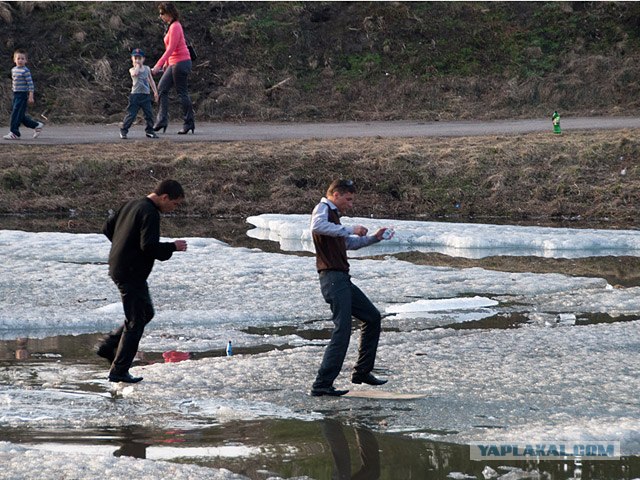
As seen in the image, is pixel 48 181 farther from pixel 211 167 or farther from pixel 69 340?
pixel 69 340

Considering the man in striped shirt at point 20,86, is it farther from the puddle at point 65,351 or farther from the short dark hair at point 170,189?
the short dark hair at point 170,189

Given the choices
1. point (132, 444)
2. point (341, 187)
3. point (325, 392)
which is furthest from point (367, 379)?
point (132, 444)

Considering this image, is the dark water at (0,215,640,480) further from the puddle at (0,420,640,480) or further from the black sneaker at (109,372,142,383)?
the black sneaker at (109,372,142,383)

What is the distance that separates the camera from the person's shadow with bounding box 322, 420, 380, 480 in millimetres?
6738

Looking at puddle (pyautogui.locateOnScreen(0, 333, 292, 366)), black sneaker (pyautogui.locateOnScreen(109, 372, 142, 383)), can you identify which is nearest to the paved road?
puddle (pyautogui.locateOnScreen(0, 333, 292, 366))

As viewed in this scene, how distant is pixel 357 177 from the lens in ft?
66.7

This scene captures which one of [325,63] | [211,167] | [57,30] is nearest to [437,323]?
[211,167]

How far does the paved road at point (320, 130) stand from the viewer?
852 inches

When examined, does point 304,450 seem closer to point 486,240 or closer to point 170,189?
point 170,189

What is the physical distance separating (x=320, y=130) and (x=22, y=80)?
246 inches

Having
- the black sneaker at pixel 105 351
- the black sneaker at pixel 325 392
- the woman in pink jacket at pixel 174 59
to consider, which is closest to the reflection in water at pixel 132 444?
the black sneaker at pixel 325 392

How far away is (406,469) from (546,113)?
64.9 feet

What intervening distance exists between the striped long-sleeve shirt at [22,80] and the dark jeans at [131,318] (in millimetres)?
12100

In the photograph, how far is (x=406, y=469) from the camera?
6.80 meters
